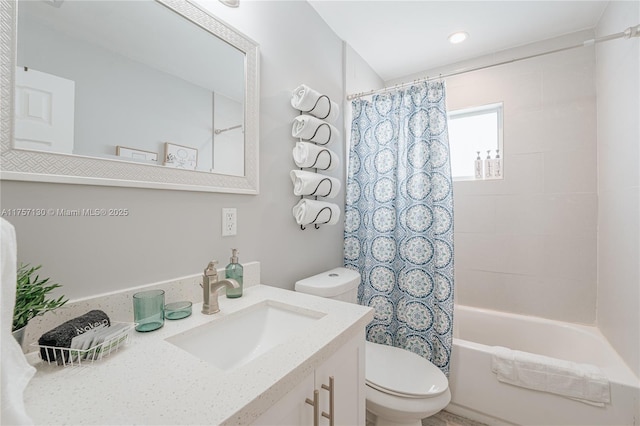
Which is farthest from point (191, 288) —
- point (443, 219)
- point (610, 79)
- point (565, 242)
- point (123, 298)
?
point (610, 79)

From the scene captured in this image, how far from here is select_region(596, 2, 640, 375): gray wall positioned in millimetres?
1334

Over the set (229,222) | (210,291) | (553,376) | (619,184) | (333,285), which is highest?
(619,184)

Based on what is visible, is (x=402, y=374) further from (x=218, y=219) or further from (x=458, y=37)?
(x=458, y=37)

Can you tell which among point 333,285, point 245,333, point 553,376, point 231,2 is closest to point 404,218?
point 333,285

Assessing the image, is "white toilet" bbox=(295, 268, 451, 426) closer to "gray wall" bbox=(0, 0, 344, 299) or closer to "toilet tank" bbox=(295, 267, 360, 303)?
"toilet tank" bbox=(295, 267, 360, 303)

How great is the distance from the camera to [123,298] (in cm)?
82

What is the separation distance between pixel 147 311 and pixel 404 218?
4.64 feet

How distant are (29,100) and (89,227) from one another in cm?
34

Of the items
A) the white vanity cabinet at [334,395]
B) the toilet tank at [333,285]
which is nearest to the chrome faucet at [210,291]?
the white vanity cabinet at [334,395]

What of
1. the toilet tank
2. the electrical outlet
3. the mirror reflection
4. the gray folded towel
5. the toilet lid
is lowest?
the toilet lid

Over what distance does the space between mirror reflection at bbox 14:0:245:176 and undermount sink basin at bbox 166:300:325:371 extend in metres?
0.56

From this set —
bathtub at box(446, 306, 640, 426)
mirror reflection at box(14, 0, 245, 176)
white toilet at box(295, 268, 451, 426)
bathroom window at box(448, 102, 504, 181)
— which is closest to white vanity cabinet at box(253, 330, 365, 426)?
white toilet at box(295, 268, 451, 426)

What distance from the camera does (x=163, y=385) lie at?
1.74ft

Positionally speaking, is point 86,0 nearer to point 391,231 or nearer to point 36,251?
point 36,251
